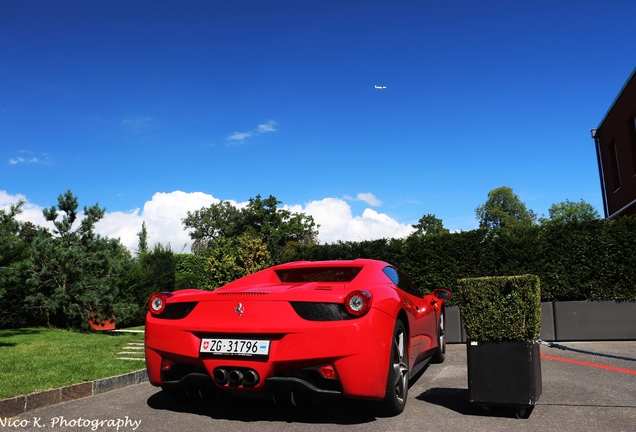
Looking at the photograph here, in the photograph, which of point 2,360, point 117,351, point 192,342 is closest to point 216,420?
point 192,342

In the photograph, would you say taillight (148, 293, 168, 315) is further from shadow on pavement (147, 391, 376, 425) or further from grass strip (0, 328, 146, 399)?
grass strip (0, 328, 146, 399)

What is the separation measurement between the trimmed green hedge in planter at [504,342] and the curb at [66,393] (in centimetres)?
381

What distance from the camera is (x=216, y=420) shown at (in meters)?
3.96

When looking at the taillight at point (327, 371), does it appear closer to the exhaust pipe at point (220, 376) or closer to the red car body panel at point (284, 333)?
the red car body panel at point (284, 333)

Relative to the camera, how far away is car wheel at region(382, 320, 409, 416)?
3891 mm

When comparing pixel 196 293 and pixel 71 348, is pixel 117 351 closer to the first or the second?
pixel 71 348

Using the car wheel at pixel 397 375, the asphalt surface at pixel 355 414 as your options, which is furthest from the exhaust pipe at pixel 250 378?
the car wheel at pixel 397 375

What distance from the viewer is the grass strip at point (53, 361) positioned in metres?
5.15

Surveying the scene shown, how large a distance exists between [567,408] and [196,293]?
3.31m

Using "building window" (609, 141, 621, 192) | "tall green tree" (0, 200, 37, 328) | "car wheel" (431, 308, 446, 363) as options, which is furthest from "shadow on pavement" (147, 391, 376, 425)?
"building window" (609, 141, 621, 192)

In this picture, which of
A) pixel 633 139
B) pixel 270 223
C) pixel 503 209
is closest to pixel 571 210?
pixel 503 209

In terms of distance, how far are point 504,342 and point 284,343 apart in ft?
5.97

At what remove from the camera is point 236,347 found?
3.75 meters

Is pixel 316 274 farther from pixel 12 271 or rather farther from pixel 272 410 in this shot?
pixel 12 271
